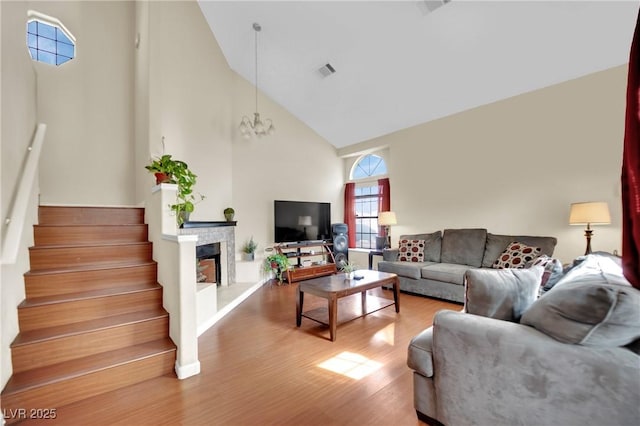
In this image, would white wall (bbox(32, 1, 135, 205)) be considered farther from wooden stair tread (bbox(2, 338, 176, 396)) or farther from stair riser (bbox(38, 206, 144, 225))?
wooden stair tread (bbox(2, 338, 176, 396))

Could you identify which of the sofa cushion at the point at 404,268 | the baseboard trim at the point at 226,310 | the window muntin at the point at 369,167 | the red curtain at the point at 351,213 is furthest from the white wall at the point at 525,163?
the baseboard trim at the point at 226,310

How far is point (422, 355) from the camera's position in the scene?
151cm

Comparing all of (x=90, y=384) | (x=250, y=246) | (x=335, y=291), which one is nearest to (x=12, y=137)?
(x=90, y=384)

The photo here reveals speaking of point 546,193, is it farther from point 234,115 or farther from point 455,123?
point 234,115

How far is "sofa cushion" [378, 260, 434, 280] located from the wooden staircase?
10.4 ft

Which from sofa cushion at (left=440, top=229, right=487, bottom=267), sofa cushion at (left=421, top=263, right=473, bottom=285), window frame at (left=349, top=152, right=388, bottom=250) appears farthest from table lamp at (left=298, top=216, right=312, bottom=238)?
sofa cushion at (left=440, top=229, right=487, bottom=267)

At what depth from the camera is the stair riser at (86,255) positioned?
7.51 ft

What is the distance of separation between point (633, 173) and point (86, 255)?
12.6ft

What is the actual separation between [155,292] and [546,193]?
4855 mm

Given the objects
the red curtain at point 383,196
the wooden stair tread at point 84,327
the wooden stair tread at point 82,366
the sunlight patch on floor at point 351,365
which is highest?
the red curtain at point 383,196

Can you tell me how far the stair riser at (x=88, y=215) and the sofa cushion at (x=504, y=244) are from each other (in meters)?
4.65

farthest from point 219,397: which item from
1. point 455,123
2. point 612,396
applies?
point 455,123

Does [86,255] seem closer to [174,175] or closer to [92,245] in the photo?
[92,245]

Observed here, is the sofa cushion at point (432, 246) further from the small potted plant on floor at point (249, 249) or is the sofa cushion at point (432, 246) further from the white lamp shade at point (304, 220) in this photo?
the small potted plant on floor at point (249, 249)
